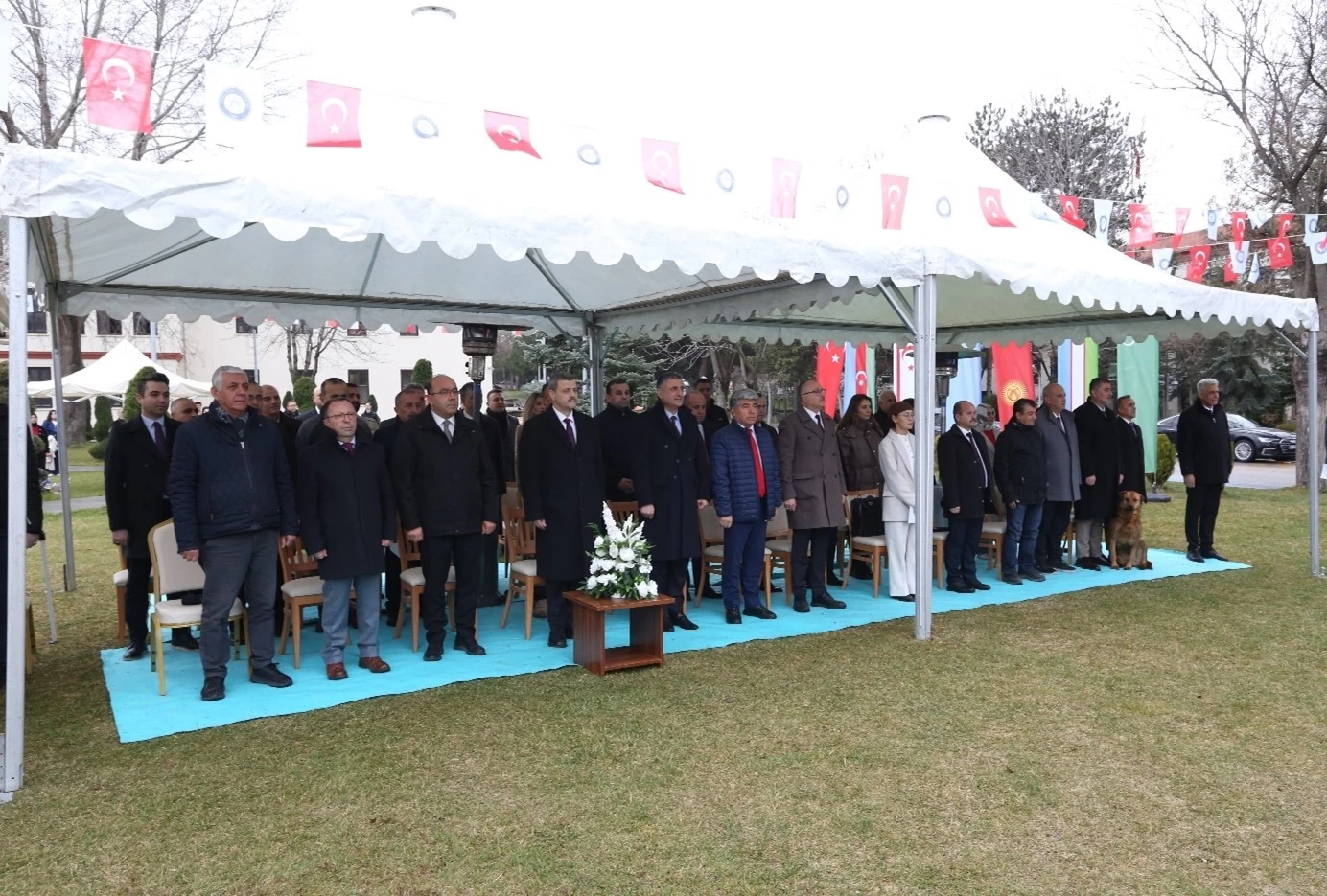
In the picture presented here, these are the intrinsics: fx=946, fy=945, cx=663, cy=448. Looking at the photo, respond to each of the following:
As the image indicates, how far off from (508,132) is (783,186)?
6.09ft

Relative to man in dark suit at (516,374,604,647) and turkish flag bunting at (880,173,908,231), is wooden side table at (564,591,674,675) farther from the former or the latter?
turkish flag bunting at (880,173,908,231)

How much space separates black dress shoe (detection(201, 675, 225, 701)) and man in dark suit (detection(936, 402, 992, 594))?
516cm

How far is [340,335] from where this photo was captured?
36188mm

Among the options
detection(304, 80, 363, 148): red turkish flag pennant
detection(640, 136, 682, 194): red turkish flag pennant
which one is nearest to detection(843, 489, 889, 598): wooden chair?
detection(640, 136, 682, 194): red turkish flag pennant

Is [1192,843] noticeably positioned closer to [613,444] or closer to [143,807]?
[143,807]

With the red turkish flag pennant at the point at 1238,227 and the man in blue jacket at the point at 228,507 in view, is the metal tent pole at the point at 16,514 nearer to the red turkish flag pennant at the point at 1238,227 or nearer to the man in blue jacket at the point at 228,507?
the man in blue jacket at the point at 228,507

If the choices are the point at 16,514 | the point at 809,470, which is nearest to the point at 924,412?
the point at 809,470

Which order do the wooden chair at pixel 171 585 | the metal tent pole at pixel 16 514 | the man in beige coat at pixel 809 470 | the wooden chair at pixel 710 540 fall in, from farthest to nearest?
the wooden chair at pixel 710 540 < the man in beige coat at pixel 809 470 < the wooden chair at pixel 171 585 < the metal tent pole at pixel 16 514

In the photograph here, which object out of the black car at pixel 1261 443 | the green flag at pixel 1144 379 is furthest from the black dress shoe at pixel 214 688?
the black car at pixel 1261 443

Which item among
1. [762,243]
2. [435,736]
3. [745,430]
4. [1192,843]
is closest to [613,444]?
[745,430]

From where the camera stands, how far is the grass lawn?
3.08m

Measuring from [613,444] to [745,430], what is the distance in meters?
0.95

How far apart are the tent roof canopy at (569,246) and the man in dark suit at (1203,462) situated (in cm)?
90

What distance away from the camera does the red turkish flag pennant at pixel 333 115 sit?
198 inches
